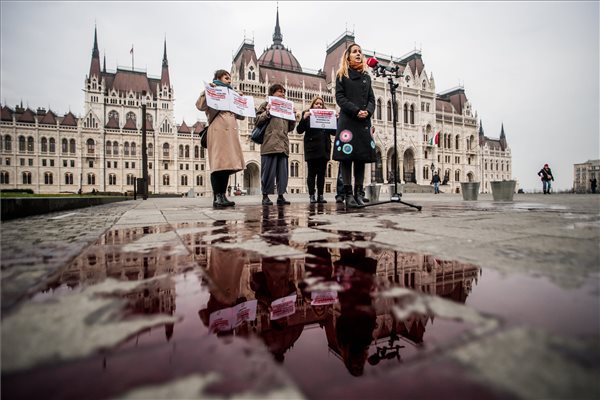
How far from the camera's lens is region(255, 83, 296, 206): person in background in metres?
4.98

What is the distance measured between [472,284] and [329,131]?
487 centimetres

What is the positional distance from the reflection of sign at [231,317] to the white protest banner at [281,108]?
4578 millimetres

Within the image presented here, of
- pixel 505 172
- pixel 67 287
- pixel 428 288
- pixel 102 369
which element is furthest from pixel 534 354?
pixel 505 172

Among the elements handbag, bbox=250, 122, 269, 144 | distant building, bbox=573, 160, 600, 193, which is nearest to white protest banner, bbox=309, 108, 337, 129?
handbag, bbox=250, 122, 269, 144

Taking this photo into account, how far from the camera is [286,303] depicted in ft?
2.35

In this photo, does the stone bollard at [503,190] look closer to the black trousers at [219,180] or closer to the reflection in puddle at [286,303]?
the black trousers at [219,180]

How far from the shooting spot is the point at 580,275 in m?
0.80

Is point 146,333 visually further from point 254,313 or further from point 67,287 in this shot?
point 67,287

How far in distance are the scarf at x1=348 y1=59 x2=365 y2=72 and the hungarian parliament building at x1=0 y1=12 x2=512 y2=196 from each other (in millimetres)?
29074

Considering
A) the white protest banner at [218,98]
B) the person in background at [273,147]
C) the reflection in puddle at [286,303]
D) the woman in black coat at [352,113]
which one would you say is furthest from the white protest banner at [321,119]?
the reflection in puddle at [286,303]

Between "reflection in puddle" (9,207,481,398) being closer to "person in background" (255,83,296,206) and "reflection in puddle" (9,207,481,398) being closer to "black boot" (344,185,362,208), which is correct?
"black boot" (344,185,362,208)

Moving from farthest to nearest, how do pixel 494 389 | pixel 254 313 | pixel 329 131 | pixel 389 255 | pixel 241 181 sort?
pixel 241 181, pixel 329 131, pixel 389 255, pixel 254 313, pixel 494 389

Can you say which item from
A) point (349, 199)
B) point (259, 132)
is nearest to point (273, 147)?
point (259, 132)

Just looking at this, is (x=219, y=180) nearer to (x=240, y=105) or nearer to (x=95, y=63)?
(x=240, y=105)
